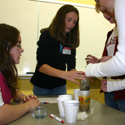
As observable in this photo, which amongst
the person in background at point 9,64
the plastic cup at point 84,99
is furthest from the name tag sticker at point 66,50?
the plastic cup at point 84,99

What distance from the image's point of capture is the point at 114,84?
125 cm

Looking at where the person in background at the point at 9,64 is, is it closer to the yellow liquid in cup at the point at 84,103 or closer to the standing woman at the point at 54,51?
the yellow liquid in cup at the point at 84,103

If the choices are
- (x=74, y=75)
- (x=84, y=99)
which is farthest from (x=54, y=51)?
(x=84, y=99)

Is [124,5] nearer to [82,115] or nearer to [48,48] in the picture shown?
[82,115]

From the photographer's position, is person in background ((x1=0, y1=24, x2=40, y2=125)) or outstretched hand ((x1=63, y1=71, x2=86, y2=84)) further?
outstretched hand ((x1=63, y1=71, x2=86, y2=84))

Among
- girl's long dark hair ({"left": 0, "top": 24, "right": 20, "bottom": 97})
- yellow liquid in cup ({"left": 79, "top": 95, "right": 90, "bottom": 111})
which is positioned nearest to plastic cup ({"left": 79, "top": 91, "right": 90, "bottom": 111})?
yellow liquid in cup ({"left": 79, "top": 95, "right": 90, "bottom": 111})

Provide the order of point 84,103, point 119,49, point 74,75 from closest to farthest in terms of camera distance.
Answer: point 119,49
point 84,103
point 74,75

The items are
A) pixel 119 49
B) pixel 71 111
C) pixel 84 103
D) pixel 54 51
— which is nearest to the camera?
pixel 119 49

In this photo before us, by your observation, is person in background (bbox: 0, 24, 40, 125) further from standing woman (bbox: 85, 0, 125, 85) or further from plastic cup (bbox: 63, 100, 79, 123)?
standing woman (bbox: 85, 0, 125, 85)

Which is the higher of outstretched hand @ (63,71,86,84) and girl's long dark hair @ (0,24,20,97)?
girl's long dark hair @ (0,24,20,97)

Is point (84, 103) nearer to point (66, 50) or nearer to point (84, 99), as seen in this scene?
point (84, 99)

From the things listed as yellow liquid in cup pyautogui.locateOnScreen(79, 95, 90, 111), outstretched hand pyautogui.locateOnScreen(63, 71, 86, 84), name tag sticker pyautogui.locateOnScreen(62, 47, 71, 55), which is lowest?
yellow liquid in cup pyautogui.locateOnScreen(79, 95, 90, 111)

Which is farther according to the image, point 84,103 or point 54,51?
point 54,51

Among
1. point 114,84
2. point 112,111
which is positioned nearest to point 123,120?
point 112,111
